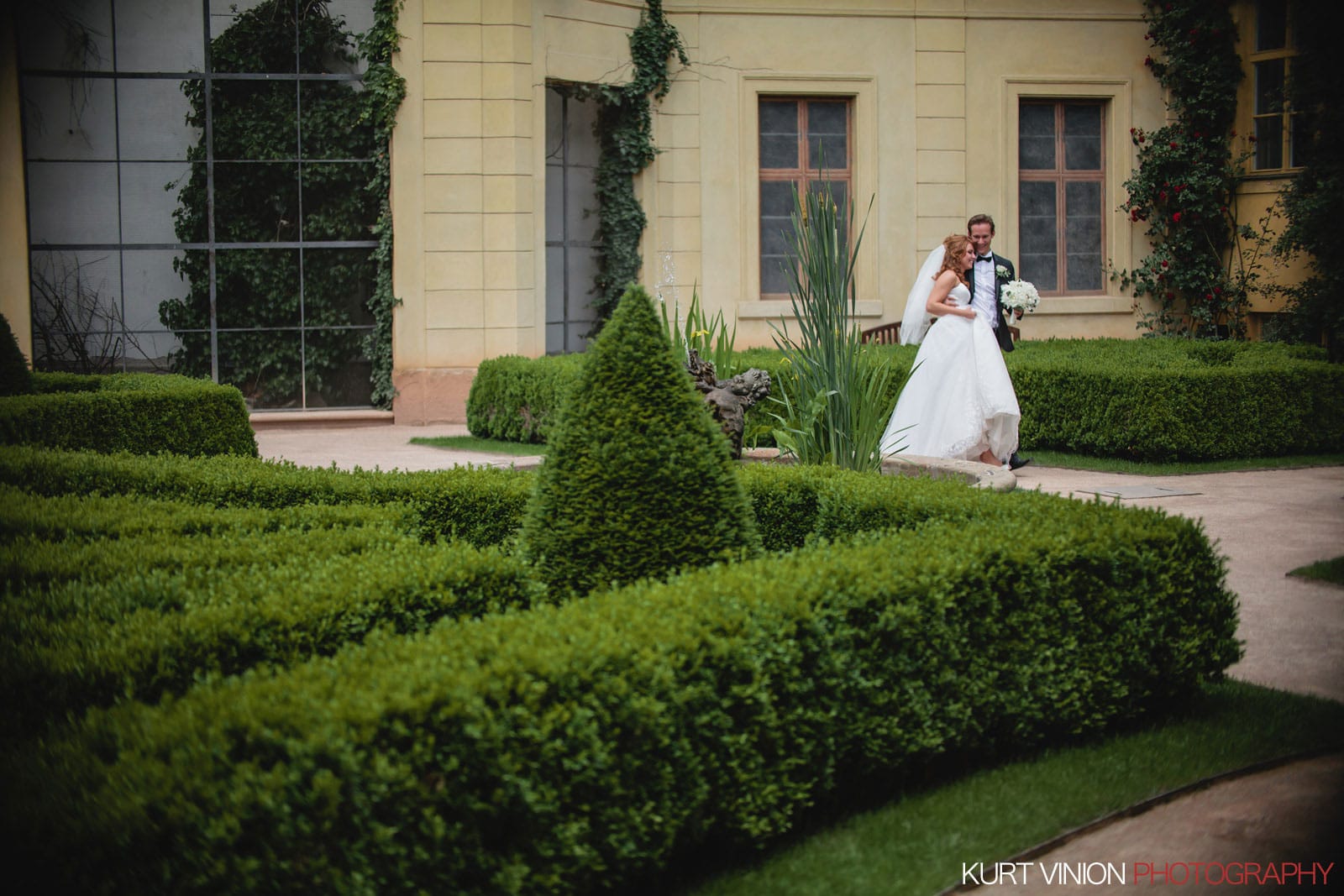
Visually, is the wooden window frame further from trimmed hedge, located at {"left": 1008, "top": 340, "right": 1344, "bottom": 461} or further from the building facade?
trimmed hedge, located at {"left": 1008, "top": 340, "right": 1344, "bottom": 461}

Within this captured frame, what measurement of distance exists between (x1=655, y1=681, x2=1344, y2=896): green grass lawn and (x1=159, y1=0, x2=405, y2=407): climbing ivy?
1018cm

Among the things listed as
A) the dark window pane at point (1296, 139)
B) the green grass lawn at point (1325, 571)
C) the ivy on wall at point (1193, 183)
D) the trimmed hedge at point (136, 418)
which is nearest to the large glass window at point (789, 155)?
the ivy on wall at point (1193, 183)

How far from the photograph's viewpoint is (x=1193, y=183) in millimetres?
15281

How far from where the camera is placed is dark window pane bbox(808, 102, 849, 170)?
49.7ft

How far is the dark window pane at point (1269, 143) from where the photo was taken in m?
15.3

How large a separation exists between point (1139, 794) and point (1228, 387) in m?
7.28

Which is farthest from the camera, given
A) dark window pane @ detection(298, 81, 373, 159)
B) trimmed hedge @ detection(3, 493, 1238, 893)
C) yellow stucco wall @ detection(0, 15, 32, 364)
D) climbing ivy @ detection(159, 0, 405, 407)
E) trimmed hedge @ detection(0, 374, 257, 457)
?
dark window pane @ detection(298, 81, 373, 159)

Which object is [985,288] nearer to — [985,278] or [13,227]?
[985,278]

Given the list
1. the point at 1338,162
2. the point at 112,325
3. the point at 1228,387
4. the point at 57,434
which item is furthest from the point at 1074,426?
the point at 112,325

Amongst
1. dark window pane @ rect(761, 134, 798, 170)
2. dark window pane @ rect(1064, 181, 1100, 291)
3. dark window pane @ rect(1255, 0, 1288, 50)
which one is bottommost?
dark window pane @ rect(1064, 181, 1100, 291)

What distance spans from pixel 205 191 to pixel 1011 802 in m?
11.7

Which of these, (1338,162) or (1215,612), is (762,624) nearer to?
(1215,612)

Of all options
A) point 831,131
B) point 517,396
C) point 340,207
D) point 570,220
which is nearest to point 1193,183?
point 831,131

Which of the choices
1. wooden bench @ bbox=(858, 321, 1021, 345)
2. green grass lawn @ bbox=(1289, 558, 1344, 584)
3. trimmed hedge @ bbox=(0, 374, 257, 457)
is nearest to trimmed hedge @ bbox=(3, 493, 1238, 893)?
green grass lawn @ bbox=(1289, 558, 1344, 584)
